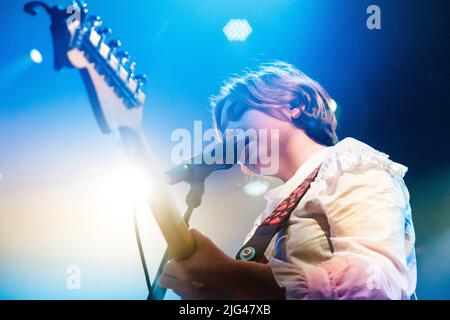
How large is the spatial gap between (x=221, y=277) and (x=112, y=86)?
54 cm

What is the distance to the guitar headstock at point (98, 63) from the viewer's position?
77cm

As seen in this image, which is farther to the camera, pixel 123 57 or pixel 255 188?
pixel 255 188

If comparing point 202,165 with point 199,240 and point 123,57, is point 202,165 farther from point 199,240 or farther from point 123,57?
point 123,57

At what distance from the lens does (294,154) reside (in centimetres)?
146

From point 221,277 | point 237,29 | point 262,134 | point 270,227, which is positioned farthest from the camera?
point 237,29

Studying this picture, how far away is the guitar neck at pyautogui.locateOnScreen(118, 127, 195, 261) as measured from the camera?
951mm

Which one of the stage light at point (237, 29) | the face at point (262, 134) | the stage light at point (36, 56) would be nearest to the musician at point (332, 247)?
the face at point (262, 134)

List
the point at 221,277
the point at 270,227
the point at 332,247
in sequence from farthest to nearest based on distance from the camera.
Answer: the point at 270,227, the point at 332,247, the point at 221,277

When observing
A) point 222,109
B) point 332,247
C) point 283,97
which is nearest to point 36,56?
point 222,109

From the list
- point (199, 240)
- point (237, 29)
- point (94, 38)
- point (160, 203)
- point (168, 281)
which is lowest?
point (168, 281)

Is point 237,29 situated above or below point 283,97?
above

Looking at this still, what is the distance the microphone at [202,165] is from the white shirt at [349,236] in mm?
283

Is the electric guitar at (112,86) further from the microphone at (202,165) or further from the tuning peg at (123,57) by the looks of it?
the microphone at (202,165)
